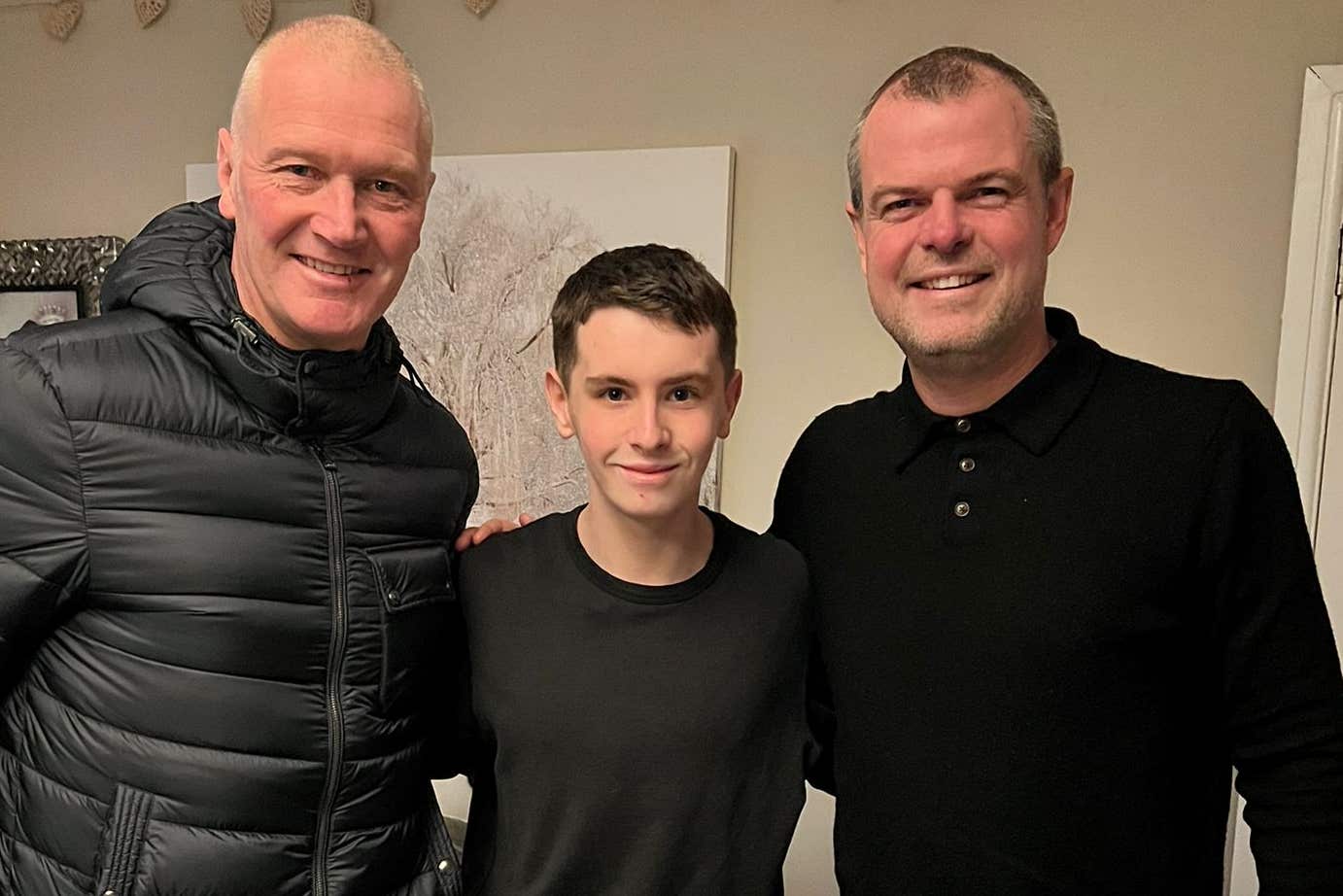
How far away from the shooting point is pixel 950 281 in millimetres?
1199

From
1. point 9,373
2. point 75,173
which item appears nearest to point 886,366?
point 9,373

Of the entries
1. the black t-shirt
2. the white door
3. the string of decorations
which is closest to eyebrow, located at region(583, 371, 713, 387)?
the black t-shirt

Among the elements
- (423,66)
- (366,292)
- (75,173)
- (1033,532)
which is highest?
(423,66)

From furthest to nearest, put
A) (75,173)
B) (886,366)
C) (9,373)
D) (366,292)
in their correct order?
1. (75,173)
2. (886,366)
3. (366,292)
4. (9,373)

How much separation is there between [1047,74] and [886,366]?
2.17 ft

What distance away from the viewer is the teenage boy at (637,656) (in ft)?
3.98

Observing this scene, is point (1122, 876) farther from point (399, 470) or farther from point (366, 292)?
point (366, 292)

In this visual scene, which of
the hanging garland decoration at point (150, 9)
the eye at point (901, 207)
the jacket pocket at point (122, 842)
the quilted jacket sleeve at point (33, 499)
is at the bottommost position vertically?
the jacket pocket at point (122, 842)

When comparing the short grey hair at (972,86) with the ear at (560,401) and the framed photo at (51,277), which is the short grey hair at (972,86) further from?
the framed photo at (51,277)

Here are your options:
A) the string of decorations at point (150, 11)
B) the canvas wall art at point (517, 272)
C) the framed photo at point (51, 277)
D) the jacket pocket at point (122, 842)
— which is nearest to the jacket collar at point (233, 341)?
the jacket pocket at point (122, 842)

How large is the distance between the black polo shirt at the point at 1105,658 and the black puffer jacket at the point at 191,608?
611mm

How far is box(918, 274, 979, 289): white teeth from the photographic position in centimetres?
119

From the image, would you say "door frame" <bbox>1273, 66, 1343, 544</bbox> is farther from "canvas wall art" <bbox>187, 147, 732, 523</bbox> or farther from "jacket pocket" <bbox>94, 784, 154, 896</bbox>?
"jacket pocket" <bbox>94, 784, 154, 896</bbox>

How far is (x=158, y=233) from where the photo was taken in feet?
3.92
